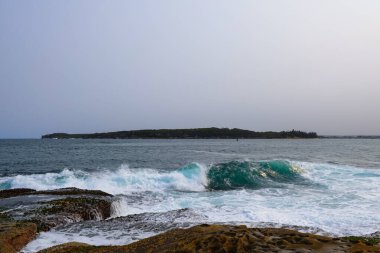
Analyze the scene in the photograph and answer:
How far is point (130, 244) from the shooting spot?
756 centimetres

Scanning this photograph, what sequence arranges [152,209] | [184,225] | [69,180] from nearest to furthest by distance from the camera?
[184,225], [152,209], [69,180]

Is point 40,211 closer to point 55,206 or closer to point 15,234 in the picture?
point 55,206

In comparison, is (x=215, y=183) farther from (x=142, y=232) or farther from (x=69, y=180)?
(x=142, y=232)

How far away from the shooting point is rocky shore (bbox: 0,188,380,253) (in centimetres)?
595

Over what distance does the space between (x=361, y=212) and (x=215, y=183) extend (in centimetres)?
1365

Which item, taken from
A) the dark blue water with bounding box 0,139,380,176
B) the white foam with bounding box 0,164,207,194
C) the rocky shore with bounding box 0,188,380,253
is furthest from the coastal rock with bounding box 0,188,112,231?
the dark blue water with bounding box 0,139,380,176

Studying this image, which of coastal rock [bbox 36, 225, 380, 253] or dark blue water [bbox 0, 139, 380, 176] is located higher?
coastal rock [bbox 36, 225, 380, 253]

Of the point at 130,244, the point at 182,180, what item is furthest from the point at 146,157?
the point at 130,244

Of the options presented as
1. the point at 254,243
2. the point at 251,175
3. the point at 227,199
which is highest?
the point at 254,243

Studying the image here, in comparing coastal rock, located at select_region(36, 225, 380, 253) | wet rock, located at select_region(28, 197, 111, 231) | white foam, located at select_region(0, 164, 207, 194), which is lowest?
white foam, located at select_region(0, 164, 207, 194)

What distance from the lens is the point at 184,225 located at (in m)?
11.6

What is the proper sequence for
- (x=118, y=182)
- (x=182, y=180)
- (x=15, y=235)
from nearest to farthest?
1. (x=15, y=235)
2. (x=118, y=182)
3. (x=182, y=180)

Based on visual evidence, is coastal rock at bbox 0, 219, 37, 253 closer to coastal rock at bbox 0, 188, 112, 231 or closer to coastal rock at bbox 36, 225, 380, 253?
coastal rock at bbox 0, 188, 112, 231

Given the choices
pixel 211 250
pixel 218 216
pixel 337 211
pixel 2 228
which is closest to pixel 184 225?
pixel 218 216
